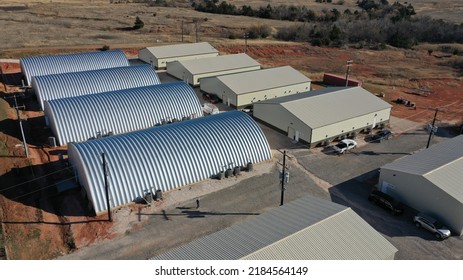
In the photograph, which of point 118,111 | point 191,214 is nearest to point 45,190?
point 191,214

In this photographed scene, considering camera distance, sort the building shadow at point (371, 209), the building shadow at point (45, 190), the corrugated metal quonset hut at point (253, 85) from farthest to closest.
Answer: the corrugated metal quonset hut at point (253, 85)
the building shadow at point (45, 190)
the building shadow at point (371, 209)

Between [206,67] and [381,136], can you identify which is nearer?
[381,136]

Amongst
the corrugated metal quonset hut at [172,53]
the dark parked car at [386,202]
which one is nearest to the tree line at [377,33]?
the corrugated metal quonset hut at [172,53]

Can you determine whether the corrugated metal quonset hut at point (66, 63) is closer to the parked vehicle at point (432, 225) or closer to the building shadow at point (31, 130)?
the building shadow at point (31, 130)

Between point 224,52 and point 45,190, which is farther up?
point 224,52

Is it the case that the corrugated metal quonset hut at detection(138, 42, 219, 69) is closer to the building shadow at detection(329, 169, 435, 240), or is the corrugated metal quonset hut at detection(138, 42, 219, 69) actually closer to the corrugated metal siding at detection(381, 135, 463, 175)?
the building shadow at detection(329, 169, 435, 240)

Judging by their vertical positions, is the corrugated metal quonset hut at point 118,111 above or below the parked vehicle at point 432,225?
above

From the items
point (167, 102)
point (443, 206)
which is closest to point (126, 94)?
point (167, 102)

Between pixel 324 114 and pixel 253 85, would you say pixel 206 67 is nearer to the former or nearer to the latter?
pixel 253 85
